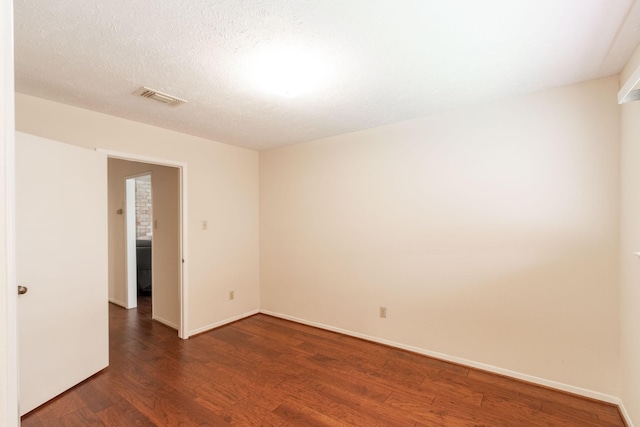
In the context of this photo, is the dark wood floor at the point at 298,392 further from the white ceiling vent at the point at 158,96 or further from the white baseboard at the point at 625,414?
the white ceiling vent at the point at 158,96

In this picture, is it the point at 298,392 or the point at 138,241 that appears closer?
the point at 298,392

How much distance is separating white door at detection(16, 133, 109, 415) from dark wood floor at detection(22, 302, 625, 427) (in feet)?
0.76

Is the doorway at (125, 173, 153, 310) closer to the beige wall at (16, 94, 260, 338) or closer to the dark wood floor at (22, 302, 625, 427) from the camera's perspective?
the beige wall at (16, 94, 260, 338)

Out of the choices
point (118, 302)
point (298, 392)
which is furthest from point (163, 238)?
point (298, 392)

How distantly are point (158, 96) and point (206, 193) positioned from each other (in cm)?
148

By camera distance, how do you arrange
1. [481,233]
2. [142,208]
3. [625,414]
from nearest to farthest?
[625,414] < [481,233] < [142,208]

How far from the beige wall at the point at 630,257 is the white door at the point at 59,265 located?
156 inches

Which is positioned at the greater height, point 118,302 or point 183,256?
point 183,256

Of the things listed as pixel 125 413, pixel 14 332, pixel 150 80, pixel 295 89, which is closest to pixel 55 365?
pixel 125 413

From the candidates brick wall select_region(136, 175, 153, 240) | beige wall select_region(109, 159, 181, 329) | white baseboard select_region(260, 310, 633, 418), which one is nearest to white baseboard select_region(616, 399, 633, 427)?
white baseboard select_region(260, 310, 633, 418)

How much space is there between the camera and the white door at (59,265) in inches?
81.5

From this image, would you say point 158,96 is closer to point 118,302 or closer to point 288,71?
point 288,71

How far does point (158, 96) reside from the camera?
233cm

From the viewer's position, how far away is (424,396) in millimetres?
2250
